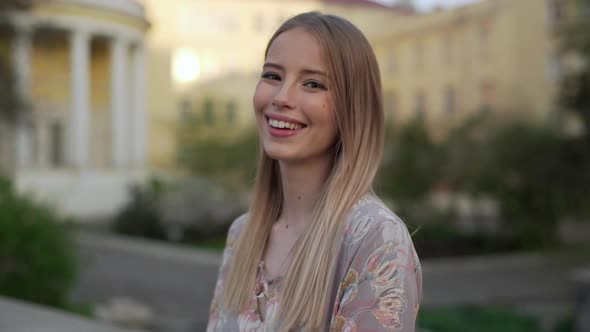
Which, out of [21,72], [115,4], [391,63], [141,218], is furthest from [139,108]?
[391,63]

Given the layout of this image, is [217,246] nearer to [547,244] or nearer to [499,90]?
[547,244]

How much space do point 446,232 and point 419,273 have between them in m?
16.5

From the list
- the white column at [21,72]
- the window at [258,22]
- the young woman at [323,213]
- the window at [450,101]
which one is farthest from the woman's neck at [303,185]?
the window at [258,22]

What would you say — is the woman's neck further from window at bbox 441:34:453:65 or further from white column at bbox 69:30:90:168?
window at bbox 441:34:453:65

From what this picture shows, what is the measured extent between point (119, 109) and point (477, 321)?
79.0 ft

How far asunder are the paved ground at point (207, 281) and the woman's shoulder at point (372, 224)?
8004mm

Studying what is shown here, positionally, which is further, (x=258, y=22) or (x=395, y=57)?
(x=258, y=22)

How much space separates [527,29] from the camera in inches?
1238

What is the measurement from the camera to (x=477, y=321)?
992 cm

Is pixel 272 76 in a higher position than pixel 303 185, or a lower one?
higher

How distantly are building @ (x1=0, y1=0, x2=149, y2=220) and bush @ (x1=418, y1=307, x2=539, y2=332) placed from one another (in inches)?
685

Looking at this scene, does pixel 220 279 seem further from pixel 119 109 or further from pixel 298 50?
pixel 119 109

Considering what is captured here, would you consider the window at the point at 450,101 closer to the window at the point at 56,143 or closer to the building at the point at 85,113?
the building at the point at 85,113

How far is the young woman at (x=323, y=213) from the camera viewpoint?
1572 millimetres
